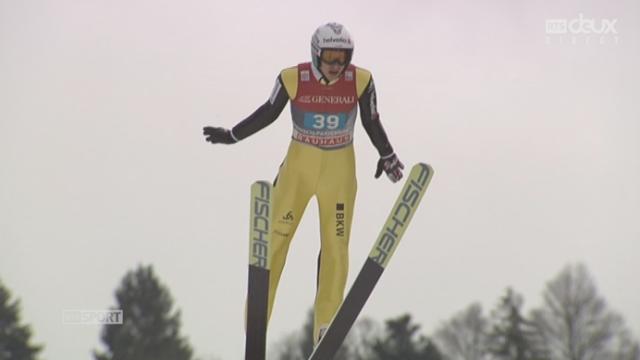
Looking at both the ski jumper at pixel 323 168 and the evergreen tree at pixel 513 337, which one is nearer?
the ski jumper at pixel 323 168

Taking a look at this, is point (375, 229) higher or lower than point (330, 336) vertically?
higher

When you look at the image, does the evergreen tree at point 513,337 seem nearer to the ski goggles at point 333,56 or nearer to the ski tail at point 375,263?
the ski tail at point 375,263

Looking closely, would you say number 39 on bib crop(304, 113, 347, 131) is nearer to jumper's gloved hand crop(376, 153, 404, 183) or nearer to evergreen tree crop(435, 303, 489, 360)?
jumper's gloved hand crop(376, 153, 404, 183)

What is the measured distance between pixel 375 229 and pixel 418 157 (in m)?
0.56

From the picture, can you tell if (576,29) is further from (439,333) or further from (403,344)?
(403,344)

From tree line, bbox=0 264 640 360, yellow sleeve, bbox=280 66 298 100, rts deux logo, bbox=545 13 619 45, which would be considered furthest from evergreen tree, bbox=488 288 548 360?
yellow sleeve, bbox=280 66 298 100

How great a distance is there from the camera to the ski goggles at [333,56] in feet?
18.1

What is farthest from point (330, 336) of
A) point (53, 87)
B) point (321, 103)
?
point (53, 87)

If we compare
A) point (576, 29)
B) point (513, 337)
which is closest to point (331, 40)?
point (576, 29)

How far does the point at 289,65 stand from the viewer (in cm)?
630

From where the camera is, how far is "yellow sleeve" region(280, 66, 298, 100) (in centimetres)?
561

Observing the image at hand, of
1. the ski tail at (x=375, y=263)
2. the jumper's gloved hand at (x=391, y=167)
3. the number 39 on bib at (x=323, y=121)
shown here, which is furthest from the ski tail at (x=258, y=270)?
the jumper's gloved hand at (x=391, y=167)

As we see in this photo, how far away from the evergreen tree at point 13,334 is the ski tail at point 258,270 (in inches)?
59.3

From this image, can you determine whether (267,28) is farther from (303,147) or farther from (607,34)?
(607,34)
